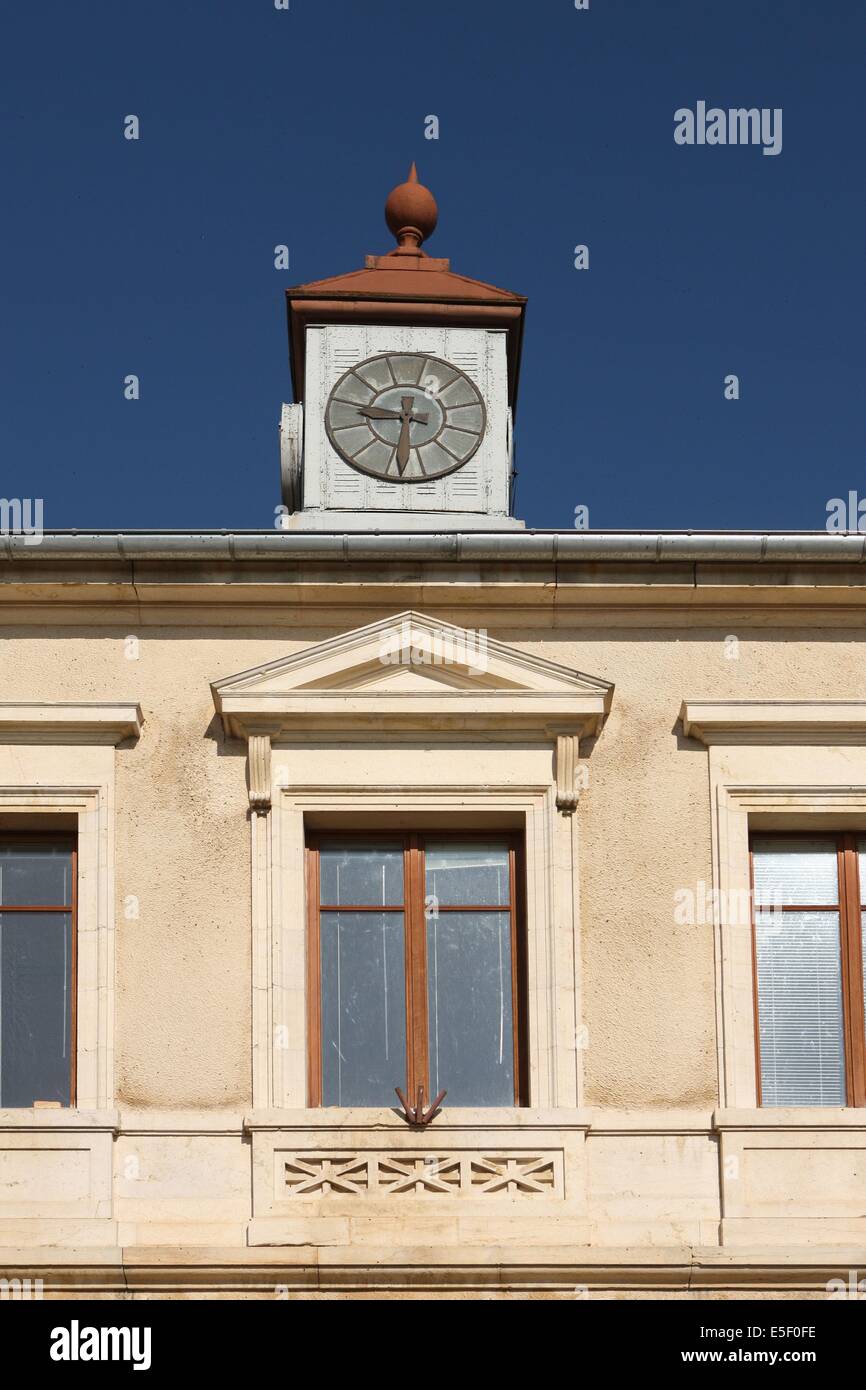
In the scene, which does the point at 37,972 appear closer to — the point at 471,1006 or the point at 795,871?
the point at 471,1006

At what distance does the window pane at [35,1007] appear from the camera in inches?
458

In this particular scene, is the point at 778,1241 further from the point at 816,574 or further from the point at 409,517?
the point at 409,517

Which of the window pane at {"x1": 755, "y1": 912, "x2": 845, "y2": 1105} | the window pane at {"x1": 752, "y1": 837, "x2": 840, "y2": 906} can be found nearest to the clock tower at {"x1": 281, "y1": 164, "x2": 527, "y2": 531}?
the window pane at {"x1": 752, "y1": 837, "x2": 840, "y2": 906}

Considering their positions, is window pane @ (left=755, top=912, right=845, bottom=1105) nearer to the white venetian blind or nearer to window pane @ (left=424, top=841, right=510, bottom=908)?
the white venetian blind

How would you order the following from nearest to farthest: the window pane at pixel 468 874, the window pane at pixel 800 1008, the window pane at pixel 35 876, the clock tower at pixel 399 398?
the window pane at pixel 800 1008 < the window pane at pixel 35 876 < the window pane at pixel 468 874 < the clock tower at pixel 399 398

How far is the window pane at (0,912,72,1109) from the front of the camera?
11641 mm

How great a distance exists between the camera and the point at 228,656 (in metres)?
12.2

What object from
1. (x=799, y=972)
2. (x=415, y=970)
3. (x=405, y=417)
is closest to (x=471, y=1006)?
(x=415, y=970)

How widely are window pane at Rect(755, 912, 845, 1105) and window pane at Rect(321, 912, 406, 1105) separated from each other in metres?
1.83

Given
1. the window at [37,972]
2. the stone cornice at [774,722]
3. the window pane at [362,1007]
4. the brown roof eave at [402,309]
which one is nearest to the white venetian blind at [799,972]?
the stone cornice at [774,722]

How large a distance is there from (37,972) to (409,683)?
2.37 meters

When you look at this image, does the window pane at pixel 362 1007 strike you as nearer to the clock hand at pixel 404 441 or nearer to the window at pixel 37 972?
the window at pixel 37 972

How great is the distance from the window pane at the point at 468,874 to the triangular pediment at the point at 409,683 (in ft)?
2.27
